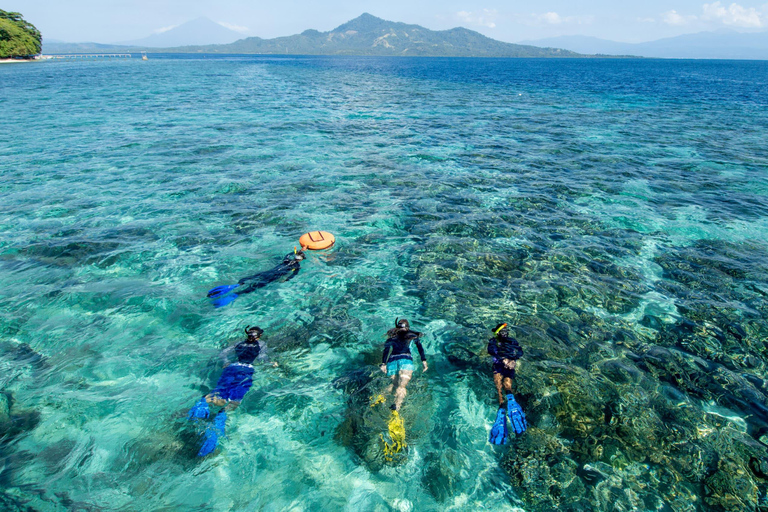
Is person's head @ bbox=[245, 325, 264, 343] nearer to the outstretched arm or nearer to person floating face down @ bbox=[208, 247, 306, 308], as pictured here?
person floating face down @ bbox=[208, 247, 306, 308]

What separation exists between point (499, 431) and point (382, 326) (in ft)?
14.4

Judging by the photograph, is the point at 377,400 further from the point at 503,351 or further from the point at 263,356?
the point at 503,351

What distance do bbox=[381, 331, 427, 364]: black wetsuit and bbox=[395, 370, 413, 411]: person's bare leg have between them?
37cm

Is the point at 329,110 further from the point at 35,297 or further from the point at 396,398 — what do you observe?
the point at 396,398

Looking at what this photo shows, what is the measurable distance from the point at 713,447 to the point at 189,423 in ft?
35.3

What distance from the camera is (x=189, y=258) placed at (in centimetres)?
1402

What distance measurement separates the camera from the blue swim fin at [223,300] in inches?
461

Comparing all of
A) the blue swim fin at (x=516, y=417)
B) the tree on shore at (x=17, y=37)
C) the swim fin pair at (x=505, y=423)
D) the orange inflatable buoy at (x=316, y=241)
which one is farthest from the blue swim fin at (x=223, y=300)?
the tree on shore at (x=17, y=37)

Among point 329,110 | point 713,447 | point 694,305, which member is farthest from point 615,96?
point 713,447

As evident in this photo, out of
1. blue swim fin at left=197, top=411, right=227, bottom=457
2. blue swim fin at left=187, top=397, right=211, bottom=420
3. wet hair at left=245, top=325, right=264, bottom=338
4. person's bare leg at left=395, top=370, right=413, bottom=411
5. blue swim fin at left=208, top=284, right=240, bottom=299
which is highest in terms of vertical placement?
wet hair at left=245, top=325, right=264, bottom=338

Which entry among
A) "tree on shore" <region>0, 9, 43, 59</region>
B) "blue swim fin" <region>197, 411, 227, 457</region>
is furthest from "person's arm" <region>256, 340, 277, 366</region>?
"tree on shore" <region>0, 9, 43, 59</region>

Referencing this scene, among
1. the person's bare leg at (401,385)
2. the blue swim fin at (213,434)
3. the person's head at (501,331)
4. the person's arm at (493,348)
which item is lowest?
the blue swim fin at (213,434)

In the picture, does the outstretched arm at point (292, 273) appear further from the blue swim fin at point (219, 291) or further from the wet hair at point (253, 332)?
the wet hair at point (253, 332)

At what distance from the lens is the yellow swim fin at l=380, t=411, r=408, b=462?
7.42m
